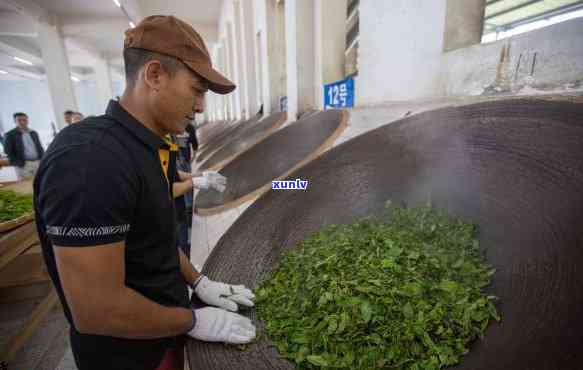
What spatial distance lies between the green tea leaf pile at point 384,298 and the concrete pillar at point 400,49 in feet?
2.97

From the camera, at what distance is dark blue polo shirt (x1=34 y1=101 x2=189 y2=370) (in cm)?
66

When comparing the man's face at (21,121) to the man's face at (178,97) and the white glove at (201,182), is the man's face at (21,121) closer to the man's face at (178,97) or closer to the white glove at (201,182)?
the white glove at (201,182)

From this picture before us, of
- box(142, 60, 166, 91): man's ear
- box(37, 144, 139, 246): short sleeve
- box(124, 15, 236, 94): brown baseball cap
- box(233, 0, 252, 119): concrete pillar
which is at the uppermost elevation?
box(233, 0, 252, 119): concrete pillar

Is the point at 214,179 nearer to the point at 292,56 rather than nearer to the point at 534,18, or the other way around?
the point at 292,56

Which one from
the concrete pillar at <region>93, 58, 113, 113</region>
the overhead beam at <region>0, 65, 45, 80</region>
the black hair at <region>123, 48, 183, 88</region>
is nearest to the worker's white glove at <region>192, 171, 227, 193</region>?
the black hair at <region>123, 48, 183, 88</region>

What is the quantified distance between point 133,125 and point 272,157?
5.85ft

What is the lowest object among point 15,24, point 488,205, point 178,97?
point 488,205

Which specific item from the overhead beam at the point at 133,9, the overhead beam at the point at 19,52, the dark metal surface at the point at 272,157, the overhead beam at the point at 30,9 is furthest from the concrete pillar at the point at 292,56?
the overhead beam at the point at 19,52

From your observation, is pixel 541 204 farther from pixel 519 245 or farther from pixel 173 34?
pixel 173 34

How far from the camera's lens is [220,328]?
3.33ft

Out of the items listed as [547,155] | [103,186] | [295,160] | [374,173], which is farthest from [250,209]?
[547,155]

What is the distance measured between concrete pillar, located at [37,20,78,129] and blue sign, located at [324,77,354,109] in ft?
34.5

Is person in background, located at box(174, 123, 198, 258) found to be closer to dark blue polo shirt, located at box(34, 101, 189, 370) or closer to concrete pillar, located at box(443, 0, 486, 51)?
dark blue polo shirt, located at box(34, 101, 189, 370)

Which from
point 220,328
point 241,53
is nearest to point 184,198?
point 220,328
